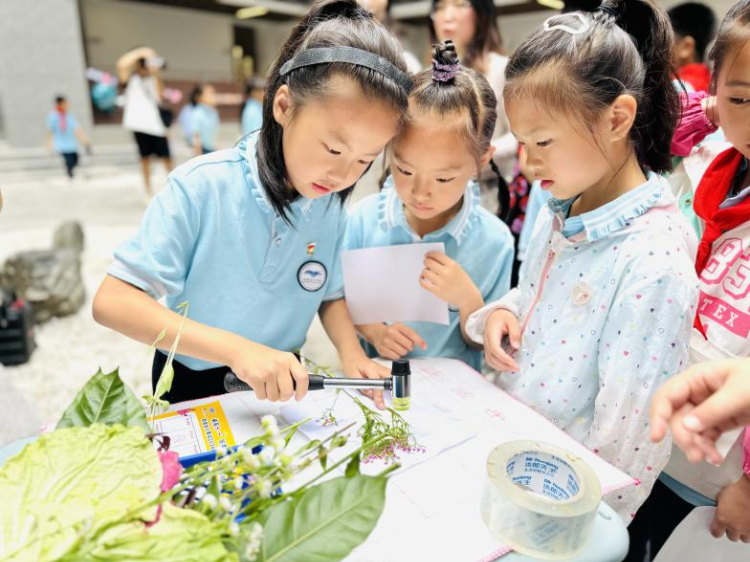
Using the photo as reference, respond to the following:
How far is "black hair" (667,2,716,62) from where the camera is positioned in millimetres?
1889

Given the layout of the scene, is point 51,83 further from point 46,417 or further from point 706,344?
point 706,344

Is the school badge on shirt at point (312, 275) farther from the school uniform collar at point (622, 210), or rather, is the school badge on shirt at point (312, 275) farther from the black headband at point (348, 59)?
the school uniform collar at point (622, 210)

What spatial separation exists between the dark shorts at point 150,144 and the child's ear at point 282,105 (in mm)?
5281

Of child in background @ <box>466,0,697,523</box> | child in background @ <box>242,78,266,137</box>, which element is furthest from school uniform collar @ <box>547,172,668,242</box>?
child in background @ <box>242,78,266,137</box>

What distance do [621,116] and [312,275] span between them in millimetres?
573

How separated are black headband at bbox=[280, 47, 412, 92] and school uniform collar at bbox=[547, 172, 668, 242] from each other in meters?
0.37

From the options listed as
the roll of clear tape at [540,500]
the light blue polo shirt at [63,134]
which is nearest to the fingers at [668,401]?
the roll of clear tape at [540,500]

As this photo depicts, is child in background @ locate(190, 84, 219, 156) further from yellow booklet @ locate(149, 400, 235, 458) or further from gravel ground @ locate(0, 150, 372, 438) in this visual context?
yellow booklet @ locate(149, 400, 235, 458)

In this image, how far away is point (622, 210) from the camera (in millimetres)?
766

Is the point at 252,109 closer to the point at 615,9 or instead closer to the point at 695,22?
the point at 695,22

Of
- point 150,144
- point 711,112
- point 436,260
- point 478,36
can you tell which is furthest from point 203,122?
point 711,112

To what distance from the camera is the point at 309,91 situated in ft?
2.69

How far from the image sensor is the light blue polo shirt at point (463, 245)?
1113 millimetres

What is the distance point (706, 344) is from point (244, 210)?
754 millimetres
